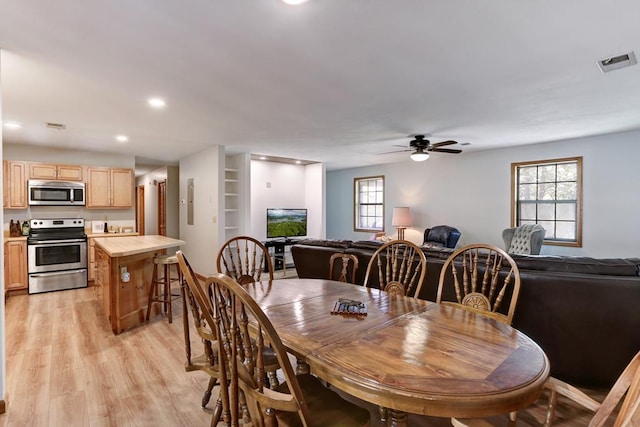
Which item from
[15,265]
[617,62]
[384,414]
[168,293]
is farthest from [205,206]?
[617,62]

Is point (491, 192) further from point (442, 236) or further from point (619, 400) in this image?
point (619, 400)

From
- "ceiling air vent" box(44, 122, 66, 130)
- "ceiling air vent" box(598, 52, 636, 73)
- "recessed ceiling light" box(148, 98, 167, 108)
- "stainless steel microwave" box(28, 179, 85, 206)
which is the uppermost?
"ceiling air vent" box(598, 52, 636, 73)

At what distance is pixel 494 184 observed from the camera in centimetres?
598

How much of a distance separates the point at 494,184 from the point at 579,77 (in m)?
3.56

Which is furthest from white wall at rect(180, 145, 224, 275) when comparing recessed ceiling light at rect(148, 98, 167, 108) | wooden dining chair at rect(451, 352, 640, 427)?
wooden dining chair at rect(451, 352, 640, 427)

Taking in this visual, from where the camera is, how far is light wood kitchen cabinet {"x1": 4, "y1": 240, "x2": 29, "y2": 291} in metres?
4.81

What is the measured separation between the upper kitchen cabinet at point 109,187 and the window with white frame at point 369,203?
16.7 ft

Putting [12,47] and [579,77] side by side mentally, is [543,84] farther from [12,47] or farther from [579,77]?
[12,47]

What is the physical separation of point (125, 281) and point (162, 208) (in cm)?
483

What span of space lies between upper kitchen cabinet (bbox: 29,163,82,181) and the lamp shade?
6.00 m

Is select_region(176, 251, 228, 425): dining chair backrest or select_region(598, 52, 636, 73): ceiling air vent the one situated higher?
select_region(598, 52, 636, 73): ceiling air vent

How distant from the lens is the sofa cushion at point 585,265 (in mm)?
2252

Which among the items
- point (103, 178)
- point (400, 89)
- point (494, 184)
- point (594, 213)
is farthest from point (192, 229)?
point (594, 213)

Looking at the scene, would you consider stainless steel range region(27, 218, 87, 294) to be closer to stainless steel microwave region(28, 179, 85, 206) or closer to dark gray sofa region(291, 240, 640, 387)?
stainless steel microwave region(28, 179, 85, 206)
